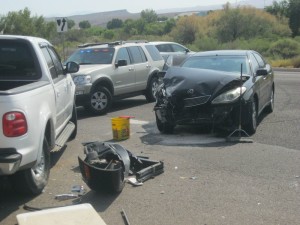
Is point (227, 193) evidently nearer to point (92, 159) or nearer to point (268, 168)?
point (268, 168)

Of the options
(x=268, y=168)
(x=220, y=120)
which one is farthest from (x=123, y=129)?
(x=268, y=168)

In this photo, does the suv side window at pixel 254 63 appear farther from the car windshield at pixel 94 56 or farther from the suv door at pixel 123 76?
the car windshield at pixel 94 56

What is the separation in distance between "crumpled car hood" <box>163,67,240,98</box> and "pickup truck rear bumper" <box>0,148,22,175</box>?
14.7 feet

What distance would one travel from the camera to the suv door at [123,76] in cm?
1322

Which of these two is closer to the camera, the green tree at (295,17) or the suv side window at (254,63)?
the suv side window at (254,63)

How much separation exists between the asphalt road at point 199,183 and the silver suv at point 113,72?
7.72 feet

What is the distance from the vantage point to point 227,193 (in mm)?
5957

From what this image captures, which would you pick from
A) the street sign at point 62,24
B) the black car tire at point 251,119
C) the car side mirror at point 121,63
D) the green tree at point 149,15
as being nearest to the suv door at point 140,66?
the car side mirror at point 121,63

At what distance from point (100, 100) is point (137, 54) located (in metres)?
2.33

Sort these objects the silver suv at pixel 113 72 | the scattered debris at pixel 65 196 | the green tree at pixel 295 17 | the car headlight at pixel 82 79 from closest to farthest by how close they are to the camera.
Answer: the scattered debris at pixel 65 196, the car headlight at pixel 82 79, the silver suv at pixel 113 72, the green tree at pixel 295 17

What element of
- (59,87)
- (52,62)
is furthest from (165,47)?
(59,87)

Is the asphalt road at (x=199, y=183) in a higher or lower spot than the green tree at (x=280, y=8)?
higher

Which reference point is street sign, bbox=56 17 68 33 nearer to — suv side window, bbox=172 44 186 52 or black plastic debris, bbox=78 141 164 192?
suv side window, bbox=172 44 186 52

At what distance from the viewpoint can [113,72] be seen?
1305 cm
